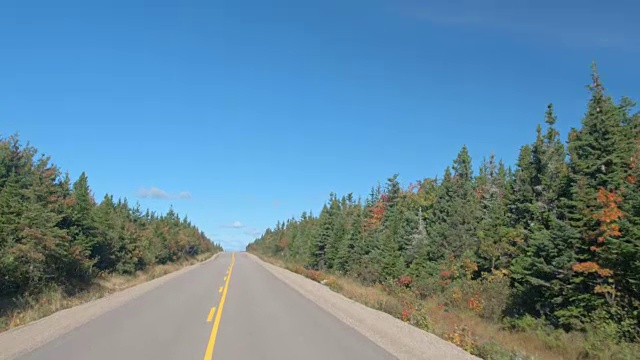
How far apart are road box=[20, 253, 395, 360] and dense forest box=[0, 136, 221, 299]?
28.6 feet

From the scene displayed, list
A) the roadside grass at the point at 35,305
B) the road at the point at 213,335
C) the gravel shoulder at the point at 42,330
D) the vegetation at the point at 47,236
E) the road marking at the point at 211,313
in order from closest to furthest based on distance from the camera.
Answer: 1. the road at the point at 213,335
2. the gravel shoulder at the point at 42,330
3. the road marking at the point at 211,313
4. the roadside grass at the point at 35,305
5. the vegetation at the point at 47,236

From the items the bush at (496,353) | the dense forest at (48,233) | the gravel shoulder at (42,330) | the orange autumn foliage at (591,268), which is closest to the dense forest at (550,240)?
the orange autumn foliage at (591,268)

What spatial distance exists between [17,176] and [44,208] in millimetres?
5293

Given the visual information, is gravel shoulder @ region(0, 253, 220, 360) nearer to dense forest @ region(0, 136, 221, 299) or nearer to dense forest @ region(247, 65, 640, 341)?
dense forest @ region(0, 136, 221, 299)

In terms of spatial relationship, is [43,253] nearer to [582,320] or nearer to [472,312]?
[472,312]

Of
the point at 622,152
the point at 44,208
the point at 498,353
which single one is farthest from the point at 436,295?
the point at 44,208

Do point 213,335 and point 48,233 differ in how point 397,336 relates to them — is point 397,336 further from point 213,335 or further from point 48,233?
point 48,233

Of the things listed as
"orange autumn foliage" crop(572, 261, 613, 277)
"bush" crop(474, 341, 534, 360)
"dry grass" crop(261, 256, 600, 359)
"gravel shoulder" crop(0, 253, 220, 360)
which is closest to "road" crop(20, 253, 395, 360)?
"gravel shoulder" crop(0, 253, 220, 360)

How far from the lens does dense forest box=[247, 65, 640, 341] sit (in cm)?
1490

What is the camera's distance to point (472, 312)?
2459cm

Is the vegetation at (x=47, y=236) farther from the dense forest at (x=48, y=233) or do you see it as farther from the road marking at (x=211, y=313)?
the road marking at (x=211, y=313)

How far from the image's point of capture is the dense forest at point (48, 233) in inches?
878

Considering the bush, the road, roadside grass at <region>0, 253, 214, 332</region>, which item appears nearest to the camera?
the road

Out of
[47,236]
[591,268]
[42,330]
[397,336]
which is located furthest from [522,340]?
[47,236]
